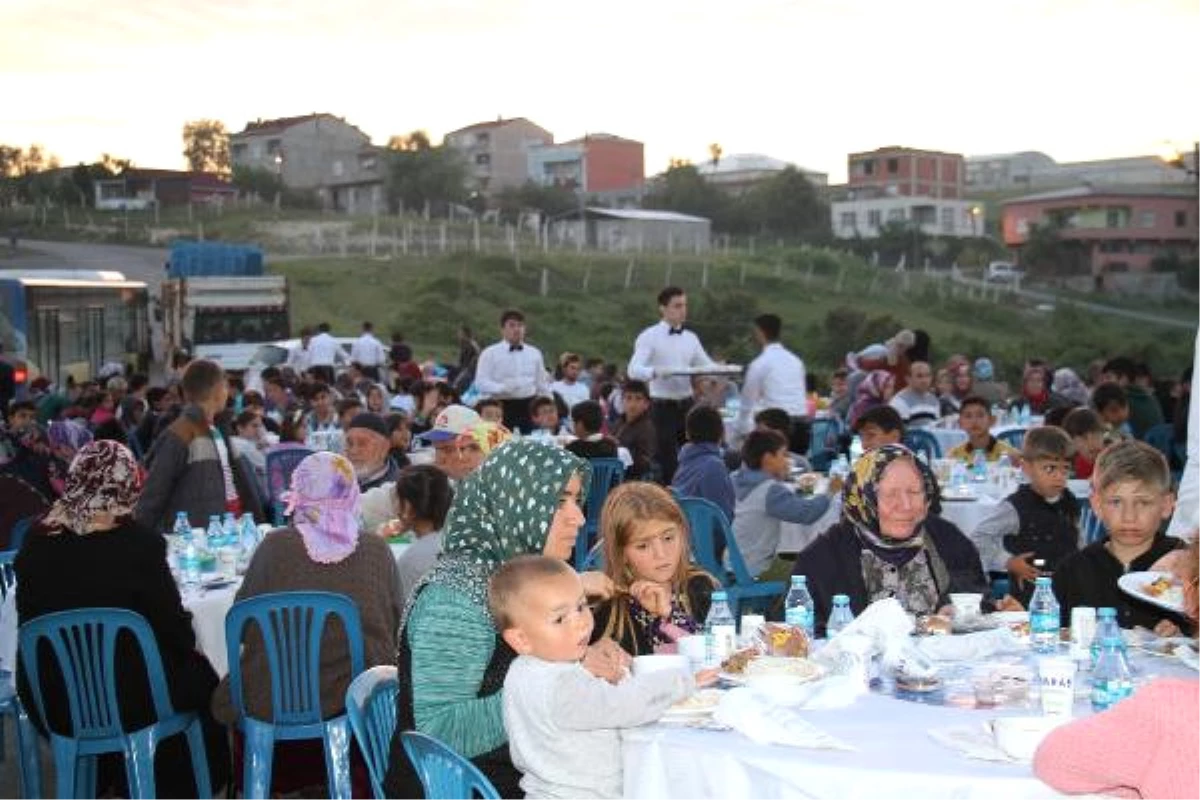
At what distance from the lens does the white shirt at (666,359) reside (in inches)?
516

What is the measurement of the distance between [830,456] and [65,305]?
55.2ft

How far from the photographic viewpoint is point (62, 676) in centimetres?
536

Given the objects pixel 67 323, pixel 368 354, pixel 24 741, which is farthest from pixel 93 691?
pixel 67 323

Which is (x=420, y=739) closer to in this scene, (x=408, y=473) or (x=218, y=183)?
(x=408, y=473)

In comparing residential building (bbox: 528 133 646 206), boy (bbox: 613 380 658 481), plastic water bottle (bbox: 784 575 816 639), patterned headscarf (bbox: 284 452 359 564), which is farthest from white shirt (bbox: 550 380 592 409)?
residential building (bbox: 528 133 646 206)

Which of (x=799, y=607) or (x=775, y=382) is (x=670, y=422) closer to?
(x=775, y=382)

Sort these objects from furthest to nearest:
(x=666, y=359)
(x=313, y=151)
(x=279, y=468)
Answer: (x=313, y=151)
(x=666, y=359)
(x=279, y=468)

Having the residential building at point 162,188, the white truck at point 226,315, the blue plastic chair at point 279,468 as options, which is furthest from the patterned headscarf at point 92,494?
the residential building at point 162,188

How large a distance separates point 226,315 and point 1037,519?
25.0 meters

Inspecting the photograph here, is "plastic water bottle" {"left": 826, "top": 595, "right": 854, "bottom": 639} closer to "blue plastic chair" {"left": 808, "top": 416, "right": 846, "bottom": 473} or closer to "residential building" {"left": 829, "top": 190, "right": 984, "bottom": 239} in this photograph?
"blue plastic chair" {"left": 808, "top": 416, "right": 846, "bottom": 473}

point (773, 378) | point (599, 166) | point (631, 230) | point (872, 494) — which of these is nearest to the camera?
point (872, 494)

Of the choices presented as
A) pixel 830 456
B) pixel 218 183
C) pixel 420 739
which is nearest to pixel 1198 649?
pixel 420 739

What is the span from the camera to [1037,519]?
281 inches

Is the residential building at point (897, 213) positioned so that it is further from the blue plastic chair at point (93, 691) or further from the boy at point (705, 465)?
the blue plastic chair at point (93, 691)
